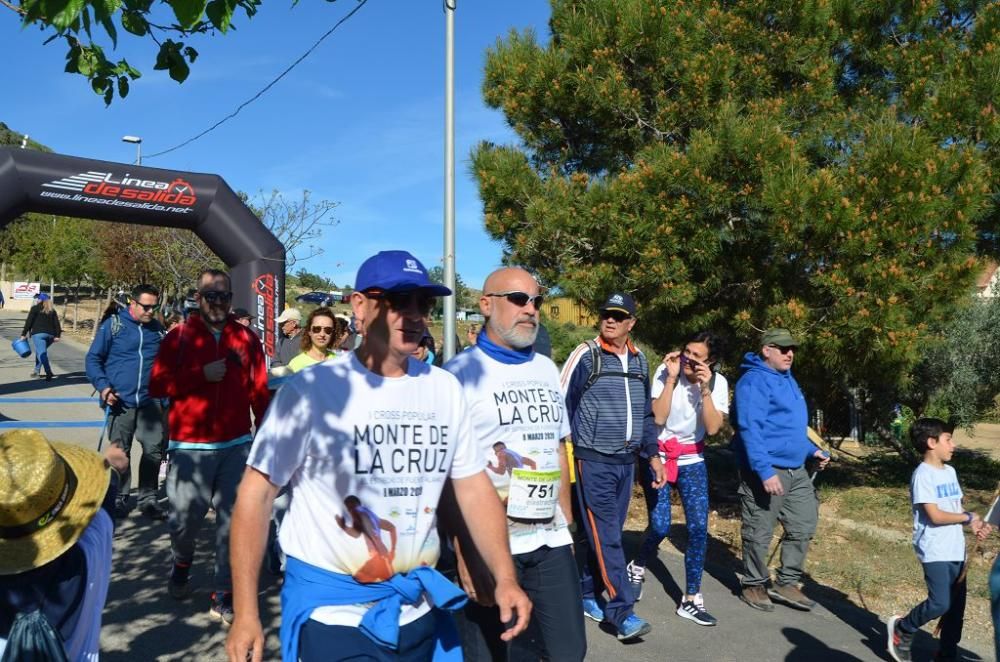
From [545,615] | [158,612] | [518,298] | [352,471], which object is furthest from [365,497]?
Result: [158,612]

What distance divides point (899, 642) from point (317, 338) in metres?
4.28

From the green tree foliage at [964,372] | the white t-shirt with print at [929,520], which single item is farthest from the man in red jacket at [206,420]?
the green tree foliage at [964,372]

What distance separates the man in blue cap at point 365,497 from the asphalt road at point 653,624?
239cm

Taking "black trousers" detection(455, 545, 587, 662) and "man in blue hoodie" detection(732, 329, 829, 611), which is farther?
"man in blue hoodie" detection(732, 329, 829, 611)

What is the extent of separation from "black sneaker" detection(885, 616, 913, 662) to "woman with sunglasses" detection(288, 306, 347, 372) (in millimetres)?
4126

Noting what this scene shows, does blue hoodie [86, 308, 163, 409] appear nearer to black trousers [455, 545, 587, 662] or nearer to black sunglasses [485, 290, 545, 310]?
black sunglasses [485, 290, 545, 310]

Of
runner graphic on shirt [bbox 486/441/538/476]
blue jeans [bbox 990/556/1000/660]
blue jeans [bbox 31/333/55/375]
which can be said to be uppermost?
blue jeans [bbox 31/333/55/375]

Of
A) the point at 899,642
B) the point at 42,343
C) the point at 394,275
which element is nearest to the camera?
the point at 394,275

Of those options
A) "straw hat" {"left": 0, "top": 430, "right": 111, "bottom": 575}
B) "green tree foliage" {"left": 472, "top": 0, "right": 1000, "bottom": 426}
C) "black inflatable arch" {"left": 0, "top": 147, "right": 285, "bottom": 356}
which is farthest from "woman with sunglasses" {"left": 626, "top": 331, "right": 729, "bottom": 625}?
"black inflatable arch" {"left": 0, "top": 147, "right": 285, "bottom": 356}

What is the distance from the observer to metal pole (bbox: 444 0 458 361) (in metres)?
9.82

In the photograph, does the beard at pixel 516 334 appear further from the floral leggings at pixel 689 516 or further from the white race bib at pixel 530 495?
the floral leggings at pixel 689 516

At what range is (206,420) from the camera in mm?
4824

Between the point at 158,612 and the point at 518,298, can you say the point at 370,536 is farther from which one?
the point at 158,612

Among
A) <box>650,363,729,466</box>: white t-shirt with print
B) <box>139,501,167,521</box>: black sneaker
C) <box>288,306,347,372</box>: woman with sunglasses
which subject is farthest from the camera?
<box>139,501,167,521</box>: black sneaker
